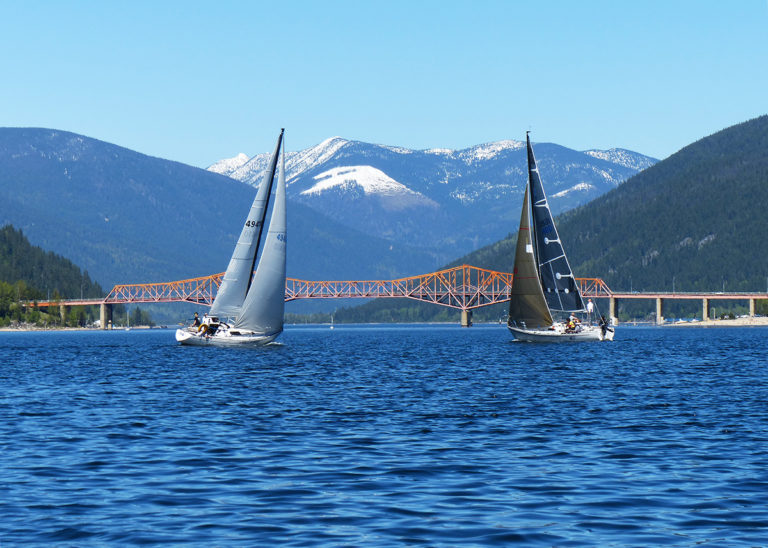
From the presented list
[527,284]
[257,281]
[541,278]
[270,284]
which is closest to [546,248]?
[541,278]

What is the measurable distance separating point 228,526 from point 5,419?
24416mm

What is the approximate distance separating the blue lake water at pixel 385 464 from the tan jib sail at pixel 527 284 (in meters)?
55.3

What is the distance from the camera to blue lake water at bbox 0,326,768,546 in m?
25.1

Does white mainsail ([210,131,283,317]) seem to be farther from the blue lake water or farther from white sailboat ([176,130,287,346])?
the blue lake water

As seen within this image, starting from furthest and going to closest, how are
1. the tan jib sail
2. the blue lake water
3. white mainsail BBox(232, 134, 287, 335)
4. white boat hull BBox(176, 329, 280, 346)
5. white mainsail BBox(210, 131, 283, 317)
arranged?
the tan jib sail < white boat hull BBox(176, 329, 280, 346) < white mainsail BBox(210, 131, 283, 317) < white mainsail BBox(232, 134, 287, 335) < the blue lake water

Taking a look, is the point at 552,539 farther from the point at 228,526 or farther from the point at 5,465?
the point at 5,465

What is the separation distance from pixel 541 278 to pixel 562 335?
6.79 meters

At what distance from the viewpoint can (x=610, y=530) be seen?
24.8 m

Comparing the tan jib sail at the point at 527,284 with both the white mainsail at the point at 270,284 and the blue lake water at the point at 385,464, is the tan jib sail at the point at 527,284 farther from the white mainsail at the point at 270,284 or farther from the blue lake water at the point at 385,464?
the blue lake water at the point at 385,464

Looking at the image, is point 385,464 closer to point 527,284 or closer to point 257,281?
point 257,281

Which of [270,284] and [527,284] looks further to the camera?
[527,284]

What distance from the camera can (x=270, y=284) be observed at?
4099 inches

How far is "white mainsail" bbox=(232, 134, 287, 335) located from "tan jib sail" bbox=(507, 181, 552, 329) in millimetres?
25804

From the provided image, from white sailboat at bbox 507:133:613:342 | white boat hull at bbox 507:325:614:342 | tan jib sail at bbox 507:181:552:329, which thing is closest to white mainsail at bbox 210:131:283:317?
white sailboat at bbox 507:133:613:342
